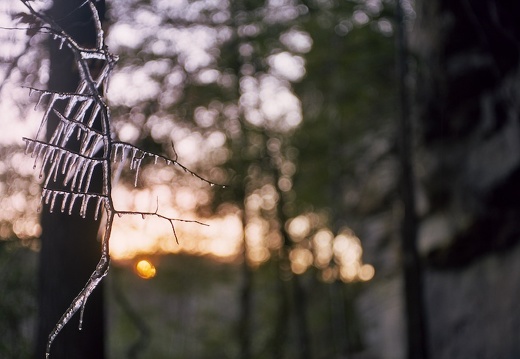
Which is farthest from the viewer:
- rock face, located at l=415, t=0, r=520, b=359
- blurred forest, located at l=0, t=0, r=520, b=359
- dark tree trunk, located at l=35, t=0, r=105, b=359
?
rock face, located at l=415, t=0, r=520, b=359

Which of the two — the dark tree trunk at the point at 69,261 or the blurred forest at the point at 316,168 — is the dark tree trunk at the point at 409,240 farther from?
the dark tree trunk at the point at 69,261

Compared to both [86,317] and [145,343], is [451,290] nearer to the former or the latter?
[145,343]

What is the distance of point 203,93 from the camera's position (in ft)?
48.8

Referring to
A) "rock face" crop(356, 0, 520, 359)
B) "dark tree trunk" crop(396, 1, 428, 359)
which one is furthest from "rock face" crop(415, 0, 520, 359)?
"dark tree trunk" crop(396, 1, 428, 359)

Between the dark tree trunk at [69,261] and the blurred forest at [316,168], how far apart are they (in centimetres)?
4

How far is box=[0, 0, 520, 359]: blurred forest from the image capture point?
38.7 ft

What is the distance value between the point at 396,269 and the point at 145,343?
32.0 feet

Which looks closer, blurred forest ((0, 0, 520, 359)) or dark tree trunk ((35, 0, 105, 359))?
dark tree trunk ((35, 0, 105, 359))

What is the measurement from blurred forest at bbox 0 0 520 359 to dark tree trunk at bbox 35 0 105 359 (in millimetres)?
39

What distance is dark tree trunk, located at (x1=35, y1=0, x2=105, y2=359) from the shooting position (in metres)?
6.33

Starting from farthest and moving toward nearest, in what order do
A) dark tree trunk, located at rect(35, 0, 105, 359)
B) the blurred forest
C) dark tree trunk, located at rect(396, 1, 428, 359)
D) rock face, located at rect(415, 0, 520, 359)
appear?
rock face, located at rect(415, 0, 520, 359), dark tree trunk, located at rect(396, 1, 428, 359), the blurred forest, dark tree trunk, located at rect(35, 0, 105, 359)

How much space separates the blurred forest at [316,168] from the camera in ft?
38.7

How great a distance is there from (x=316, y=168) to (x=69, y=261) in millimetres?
17546

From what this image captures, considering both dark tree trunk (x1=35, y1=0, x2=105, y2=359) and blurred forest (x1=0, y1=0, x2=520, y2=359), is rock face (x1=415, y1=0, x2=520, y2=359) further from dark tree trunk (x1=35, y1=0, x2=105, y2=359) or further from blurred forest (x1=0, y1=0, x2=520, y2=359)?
dark tree trunk (x1=35, y1=0, x2=105, y2=359)
